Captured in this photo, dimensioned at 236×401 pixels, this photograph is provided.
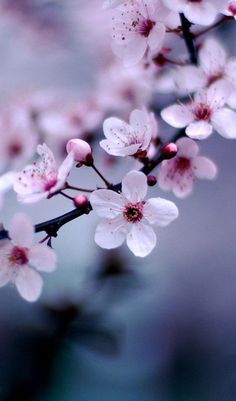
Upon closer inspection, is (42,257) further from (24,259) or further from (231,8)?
(231,8)

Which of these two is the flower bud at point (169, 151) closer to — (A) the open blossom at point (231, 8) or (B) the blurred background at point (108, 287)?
(A) the open blossom at point (231, 8)

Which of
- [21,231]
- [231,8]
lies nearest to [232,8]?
[231,8]

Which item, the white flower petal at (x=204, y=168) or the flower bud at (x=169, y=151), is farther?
the white flower petal at (x=204, y=168)

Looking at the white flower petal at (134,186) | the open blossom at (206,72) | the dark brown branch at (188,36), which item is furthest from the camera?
the open blossom at (206,72)

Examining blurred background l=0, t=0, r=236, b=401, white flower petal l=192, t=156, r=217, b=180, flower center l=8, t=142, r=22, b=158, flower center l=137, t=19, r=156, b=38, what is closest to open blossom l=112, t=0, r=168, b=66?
flower center l=137, t=19, r=156, b=38

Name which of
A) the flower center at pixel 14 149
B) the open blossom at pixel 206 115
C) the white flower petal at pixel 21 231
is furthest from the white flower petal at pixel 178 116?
the flower center at pixel 14 149
